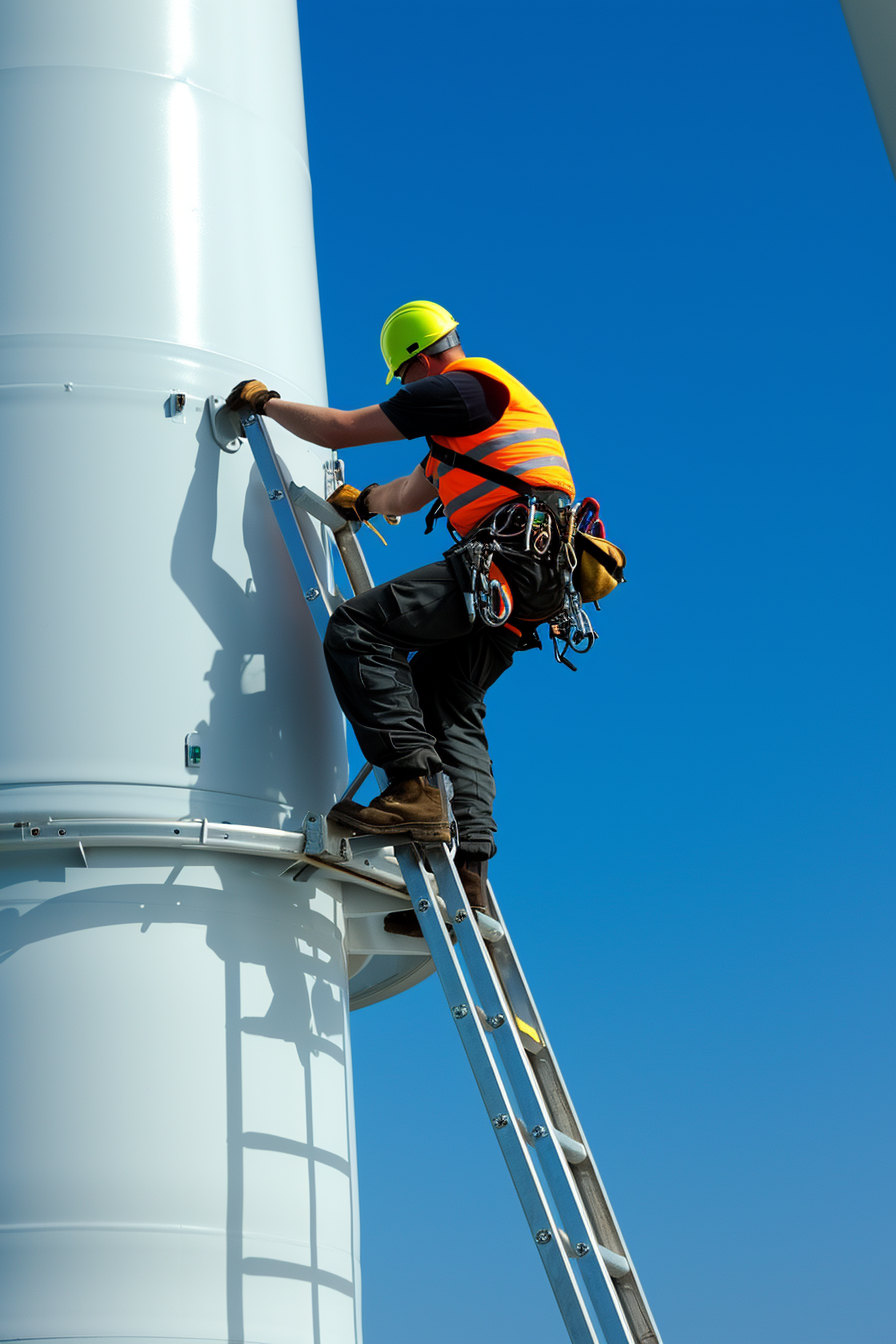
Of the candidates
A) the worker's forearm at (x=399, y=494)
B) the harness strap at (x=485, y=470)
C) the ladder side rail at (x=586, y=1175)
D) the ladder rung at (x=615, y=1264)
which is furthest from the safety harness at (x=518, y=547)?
the ladder rung at (x=615, y=1264)

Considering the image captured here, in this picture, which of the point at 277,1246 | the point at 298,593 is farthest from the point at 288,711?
the point at 277,1246

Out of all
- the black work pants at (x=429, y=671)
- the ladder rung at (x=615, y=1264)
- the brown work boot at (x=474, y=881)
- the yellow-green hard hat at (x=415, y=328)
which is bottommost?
the ladder rung at (x=615, y=1264)

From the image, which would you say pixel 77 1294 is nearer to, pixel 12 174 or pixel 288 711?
pixel 288 711

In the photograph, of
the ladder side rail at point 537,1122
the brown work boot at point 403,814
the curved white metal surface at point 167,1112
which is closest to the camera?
the curved white metal surface at point 167,1112

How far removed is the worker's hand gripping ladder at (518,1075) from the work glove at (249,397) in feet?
0.27

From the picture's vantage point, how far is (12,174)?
277 inches

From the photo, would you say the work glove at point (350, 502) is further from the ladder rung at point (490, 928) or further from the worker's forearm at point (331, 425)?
the ladder rung at point (490, 928)

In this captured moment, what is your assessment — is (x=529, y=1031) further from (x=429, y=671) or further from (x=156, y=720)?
(x=156, y=720)

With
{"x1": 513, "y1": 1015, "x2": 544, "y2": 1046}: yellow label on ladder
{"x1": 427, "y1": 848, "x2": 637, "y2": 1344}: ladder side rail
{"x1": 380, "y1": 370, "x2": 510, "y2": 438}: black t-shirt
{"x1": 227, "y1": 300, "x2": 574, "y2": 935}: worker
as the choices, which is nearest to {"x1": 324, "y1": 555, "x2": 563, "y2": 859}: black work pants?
{"x1": 227, "y1": 300, "x2": 574, "y2": 935}: worker

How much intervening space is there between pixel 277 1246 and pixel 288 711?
7.81 ft

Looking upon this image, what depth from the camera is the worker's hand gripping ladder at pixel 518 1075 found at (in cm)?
553

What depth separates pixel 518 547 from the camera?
6.62m

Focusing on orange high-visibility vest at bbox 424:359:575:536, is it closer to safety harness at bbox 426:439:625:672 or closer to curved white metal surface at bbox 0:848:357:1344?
safety harness at bbox 426:439:625:672

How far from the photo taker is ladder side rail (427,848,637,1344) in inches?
216
